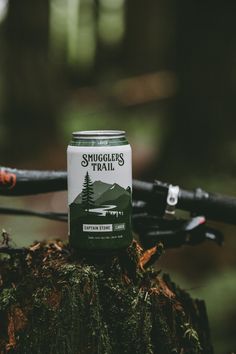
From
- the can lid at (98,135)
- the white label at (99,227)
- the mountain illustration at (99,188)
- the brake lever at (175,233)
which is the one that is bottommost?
the brake lever at (175,233)

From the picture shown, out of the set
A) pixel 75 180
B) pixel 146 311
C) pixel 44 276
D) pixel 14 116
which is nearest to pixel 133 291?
pixel 146 311

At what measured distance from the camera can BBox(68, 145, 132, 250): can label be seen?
63.4 inches

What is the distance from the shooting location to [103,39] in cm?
941

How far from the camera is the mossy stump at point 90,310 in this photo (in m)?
1.61

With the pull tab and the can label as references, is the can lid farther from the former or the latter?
the pull tab

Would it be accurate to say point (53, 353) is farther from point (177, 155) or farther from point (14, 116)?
point (14, 116)

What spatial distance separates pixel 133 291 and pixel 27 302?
1.13 ft

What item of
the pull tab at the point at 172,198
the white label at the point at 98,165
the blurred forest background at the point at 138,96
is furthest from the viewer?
the blurred forest background at the point at 138,96

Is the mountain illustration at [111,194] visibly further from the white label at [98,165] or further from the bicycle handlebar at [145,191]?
the bicycle handlebar at [145,191]

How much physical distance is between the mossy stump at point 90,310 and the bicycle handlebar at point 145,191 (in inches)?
9.5

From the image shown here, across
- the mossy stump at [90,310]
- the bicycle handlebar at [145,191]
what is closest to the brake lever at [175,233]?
the bicycle handlebar at [145,191]

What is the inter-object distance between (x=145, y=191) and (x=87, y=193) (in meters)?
0.38

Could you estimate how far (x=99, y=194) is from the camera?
63.4 inches

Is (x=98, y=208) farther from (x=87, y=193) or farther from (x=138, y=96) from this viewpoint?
(x=138, y=96)
